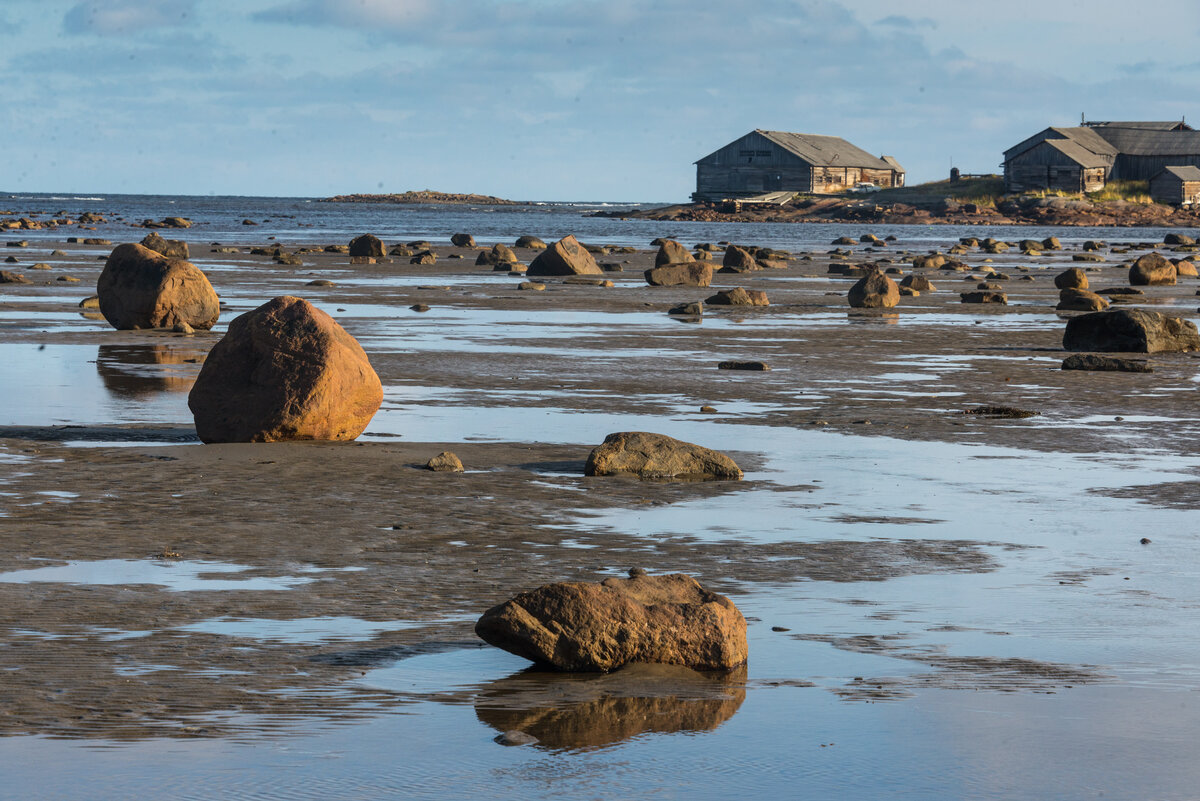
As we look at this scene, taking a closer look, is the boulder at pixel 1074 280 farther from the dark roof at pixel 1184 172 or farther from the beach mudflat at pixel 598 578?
the dark roof at pixel 1184 172

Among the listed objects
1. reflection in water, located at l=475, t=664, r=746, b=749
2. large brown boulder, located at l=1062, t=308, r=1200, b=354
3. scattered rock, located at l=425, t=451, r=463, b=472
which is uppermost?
large brown boulder, located at l=1062, t=308, r=1200, b=354

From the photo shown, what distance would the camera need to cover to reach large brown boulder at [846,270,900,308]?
3431cm

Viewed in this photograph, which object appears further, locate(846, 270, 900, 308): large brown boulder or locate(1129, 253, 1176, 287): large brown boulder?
locate(1129, 253, 1176, 287): large brown boulder

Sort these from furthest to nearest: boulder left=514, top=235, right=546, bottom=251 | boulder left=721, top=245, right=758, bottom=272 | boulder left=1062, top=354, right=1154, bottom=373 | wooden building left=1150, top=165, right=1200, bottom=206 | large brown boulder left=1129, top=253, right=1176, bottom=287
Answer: wooden building left=1150, top=165, right=1200, bottom=206, boulder left=514, top=235, right=546, bottom=251, boulder left=721, top=245, right=758, bottom=272, large brown boulder left=1129, top=253, right=1176, bottom=287, boulder left=1062, top=354, right=1154, bottom=373

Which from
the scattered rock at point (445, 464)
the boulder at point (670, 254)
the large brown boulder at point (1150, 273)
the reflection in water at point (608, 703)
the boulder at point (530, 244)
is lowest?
the reflection in water at point (608, 703)

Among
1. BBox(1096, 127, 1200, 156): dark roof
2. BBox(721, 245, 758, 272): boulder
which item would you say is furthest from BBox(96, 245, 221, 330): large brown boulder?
BBox(1096, 127, 1200, 156): dark roof

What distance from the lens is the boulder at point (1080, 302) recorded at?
33500 mm

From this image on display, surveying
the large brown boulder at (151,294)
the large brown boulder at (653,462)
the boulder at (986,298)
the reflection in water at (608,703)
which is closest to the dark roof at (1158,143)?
the boulder at (986,298)

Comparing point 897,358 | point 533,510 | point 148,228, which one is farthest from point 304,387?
point 148,228

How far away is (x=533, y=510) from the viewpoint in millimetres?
11008

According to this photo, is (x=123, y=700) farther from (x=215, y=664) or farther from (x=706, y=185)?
(x=706, y=185)

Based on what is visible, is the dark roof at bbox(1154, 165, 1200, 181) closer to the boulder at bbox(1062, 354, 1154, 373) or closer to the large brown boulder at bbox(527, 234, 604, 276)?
the large brown boulder at bbox(527, 234, 604, 276)

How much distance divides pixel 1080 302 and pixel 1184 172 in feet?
330

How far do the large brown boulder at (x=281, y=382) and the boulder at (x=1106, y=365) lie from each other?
1106 cm
